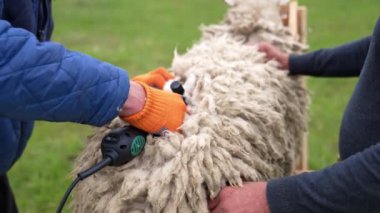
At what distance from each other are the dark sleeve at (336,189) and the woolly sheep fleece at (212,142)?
0.51 ft

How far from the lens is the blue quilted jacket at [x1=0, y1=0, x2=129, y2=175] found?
998 mm

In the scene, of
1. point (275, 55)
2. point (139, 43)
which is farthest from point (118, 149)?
point (139, 43)

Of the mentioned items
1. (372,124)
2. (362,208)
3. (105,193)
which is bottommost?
(105,193)

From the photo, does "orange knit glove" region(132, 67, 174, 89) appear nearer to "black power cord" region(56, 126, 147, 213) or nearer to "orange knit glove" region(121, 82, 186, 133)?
"orange knit glove" region(121, 82, 186, 133)

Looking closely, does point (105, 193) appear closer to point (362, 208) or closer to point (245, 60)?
point (362, 208)

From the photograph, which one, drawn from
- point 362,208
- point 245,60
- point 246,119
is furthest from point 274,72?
point 362,208

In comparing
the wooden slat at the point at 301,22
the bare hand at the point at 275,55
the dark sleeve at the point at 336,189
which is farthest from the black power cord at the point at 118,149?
the wooden slat at the point at 301,22

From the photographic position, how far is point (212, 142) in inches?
49.2

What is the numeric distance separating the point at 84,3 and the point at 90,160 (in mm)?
5864

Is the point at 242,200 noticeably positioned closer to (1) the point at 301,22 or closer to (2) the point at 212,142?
(2) the point at 212,142

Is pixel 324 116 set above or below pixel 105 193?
below

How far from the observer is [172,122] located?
127cm

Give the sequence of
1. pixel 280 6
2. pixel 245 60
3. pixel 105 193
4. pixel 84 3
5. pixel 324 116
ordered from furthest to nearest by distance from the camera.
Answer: pixel 84 3 → pixel 324 116 → pixel 280 6 → pixel 245 60 → pixel 105 193

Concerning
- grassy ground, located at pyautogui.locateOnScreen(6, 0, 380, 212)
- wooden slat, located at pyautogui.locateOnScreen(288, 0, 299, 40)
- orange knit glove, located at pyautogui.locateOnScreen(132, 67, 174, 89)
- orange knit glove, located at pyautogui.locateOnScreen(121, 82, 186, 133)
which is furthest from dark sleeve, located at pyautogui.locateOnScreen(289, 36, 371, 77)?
grassy ground, located at pyautogui.locateOnScreen(6, 0, 380, 212)
